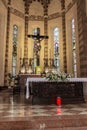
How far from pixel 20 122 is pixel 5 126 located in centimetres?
32

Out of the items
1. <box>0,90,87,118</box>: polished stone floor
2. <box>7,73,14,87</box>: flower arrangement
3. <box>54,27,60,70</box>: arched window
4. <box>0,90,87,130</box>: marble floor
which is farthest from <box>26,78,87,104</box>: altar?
<box>54,27,60,70</box>: arched window

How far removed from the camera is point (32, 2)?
53.2 ft

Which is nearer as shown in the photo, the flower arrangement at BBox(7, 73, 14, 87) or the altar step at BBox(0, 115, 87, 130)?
the altar step at BBox(0, 115, 87, 130)

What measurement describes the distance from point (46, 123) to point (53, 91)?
3417mm

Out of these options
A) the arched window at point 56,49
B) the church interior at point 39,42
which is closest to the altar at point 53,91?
the church interior at point 39,42

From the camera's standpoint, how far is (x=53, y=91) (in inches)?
286

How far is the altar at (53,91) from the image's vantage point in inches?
281

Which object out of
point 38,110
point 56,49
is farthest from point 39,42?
point 38,110

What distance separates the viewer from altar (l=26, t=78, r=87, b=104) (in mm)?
7141

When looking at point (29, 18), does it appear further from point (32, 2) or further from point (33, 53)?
point (33, 53)

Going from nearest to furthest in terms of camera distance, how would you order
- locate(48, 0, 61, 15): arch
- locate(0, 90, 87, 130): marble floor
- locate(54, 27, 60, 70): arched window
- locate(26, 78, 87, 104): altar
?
locate(0, 90, 87, 130): marble floor < locate(26, 78, 87, 104): altar < locate(54, 27, 60, 70): arched window < locate(48, 0, 61, 15): arch

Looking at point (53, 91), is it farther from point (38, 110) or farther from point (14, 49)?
point (14, 49)

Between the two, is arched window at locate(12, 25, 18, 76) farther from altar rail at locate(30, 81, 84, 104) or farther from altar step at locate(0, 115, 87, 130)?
altar step at locate(0, 115, 87, 130)

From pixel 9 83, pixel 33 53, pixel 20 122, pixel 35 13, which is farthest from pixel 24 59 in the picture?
pixel 20 122
